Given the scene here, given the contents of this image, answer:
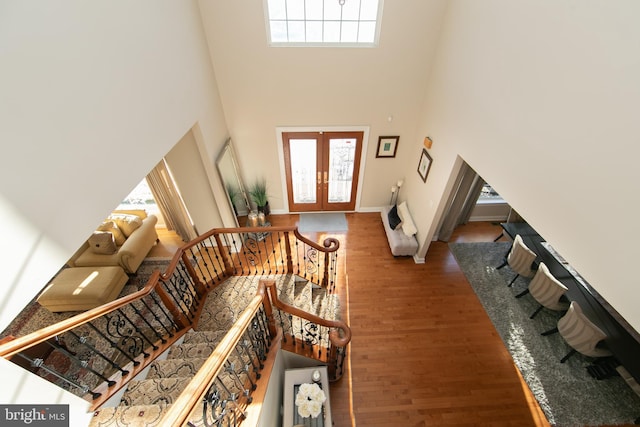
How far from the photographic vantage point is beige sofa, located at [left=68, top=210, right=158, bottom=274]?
4.50 meters

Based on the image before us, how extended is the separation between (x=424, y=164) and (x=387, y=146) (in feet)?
2.90

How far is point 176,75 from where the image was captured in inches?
126

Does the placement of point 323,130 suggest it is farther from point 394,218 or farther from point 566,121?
point 566,121

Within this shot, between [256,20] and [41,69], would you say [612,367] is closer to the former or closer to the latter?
[41,69]

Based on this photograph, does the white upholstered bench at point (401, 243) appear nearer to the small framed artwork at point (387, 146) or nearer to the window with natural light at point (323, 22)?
the small framed artwork at point (387, 146)

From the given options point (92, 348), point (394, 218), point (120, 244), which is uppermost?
point (394, 218)

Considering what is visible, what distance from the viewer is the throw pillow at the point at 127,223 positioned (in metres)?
4.93

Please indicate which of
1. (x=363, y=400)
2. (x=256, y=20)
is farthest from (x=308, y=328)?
(x=256, y=20)

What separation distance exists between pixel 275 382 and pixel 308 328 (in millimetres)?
761

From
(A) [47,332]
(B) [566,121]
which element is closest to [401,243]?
(B) [566,121]

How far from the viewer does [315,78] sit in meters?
4.55

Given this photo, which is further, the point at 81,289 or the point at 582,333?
the point at 81,289

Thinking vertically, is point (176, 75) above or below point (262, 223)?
below

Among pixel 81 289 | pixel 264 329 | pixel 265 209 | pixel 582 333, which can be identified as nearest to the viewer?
pixel 264 329
